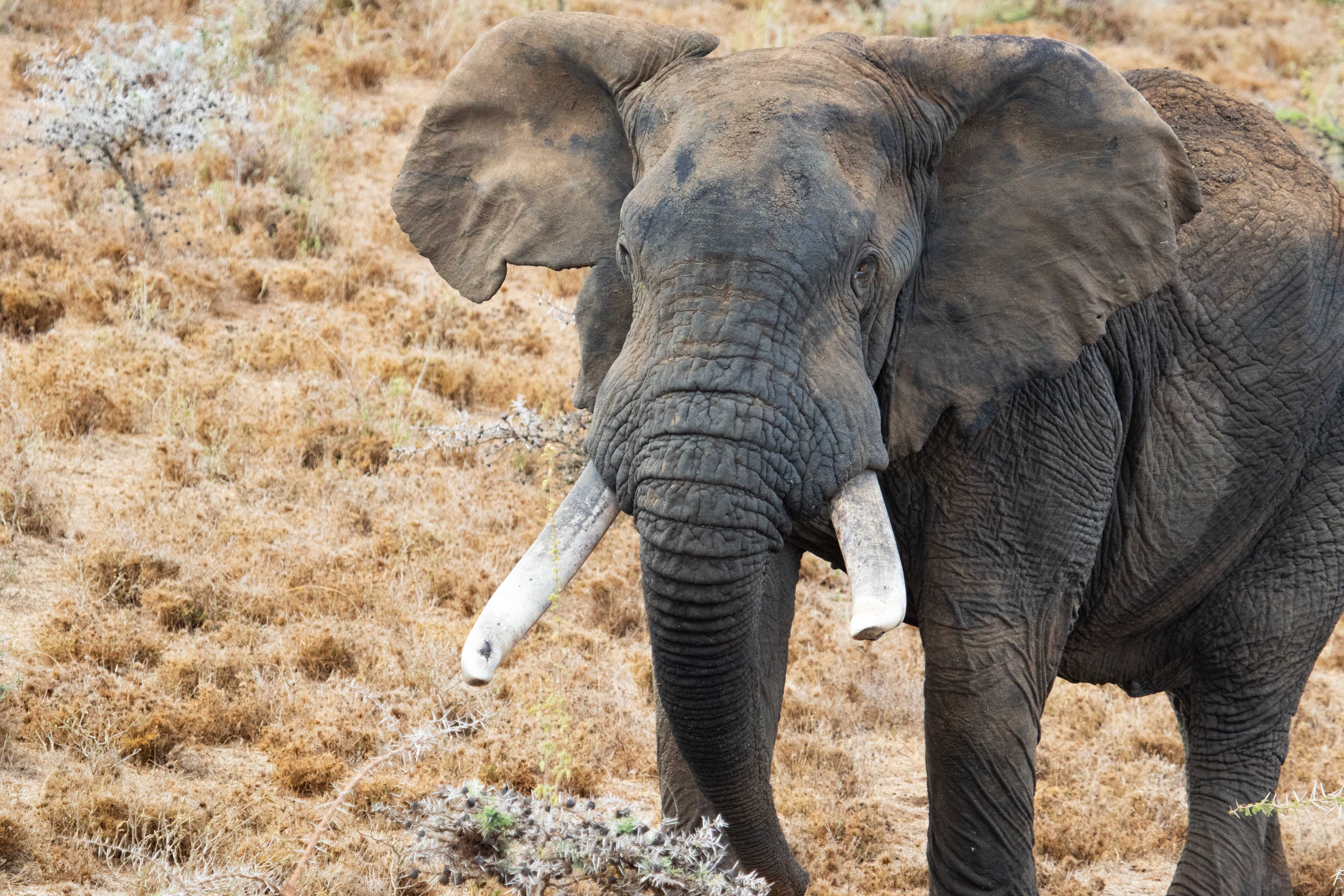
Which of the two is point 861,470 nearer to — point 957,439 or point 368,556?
point 957,439

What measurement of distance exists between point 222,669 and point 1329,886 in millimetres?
4212

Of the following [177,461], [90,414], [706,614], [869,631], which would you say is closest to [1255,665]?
[869,631]

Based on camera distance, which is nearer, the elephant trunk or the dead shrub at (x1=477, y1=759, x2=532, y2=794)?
the elephant trunk

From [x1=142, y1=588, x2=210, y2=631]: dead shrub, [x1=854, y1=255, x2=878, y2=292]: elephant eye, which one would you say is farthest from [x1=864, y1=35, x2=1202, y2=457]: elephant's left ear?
[x1=142, y1=588, x2=210, y2=631]: dead shrub

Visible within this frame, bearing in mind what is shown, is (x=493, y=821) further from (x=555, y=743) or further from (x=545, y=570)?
(x=555, y=743)

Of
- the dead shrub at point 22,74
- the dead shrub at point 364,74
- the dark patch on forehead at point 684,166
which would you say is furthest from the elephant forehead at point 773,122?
the dead shrub at point 364,74

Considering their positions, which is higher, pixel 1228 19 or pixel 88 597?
pixel 88 597

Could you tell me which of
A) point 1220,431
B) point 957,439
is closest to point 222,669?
point 957,439

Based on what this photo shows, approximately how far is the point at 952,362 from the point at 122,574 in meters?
3.70

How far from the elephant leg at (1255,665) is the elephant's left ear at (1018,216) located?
1379mm

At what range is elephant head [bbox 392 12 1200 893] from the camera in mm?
3154

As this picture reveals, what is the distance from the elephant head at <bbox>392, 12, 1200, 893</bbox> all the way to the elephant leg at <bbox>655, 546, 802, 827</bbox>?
0.12 metres

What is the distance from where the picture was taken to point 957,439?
12.7 ft

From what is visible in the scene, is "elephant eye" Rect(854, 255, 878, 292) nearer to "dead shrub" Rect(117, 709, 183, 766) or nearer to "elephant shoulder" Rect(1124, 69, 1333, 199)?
"elephant shoulder" Rect(1124, 69, 1333, 199)
